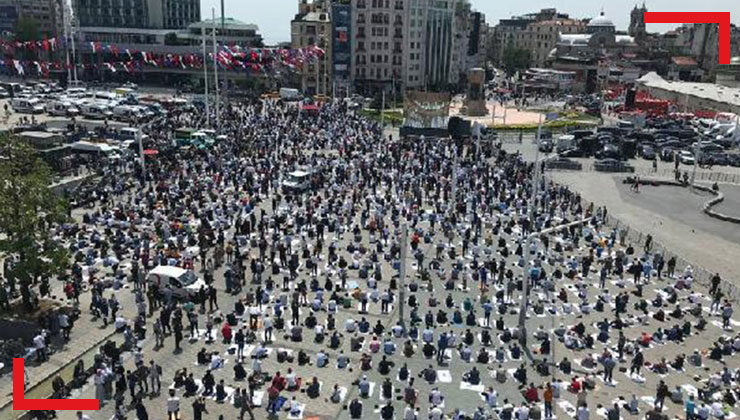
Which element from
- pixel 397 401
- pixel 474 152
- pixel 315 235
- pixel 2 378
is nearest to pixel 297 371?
pixel 397 401

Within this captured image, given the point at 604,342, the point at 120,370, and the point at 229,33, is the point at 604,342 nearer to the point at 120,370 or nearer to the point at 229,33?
the point at 120,370

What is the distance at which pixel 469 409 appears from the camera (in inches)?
809

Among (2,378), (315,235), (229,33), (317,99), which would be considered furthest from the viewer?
(229,33)

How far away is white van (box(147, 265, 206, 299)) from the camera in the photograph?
28.2m

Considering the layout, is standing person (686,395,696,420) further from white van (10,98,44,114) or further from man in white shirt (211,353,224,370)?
white van (10,98,44,114)

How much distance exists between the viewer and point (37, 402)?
1964 centimetres

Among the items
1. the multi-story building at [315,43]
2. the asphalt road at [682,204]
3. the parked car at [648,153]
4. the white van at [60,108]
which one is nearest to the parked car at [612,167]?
the asphalt road at [682,204]

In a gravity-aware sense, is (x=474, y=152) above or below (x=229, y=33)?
below

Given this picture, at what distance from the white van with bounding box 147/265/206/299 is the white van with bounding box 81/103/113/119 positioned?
55.6 m

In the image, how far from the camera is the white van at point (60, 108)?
7875cm

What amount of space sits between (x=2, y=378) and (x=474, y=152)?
4821 centimetres

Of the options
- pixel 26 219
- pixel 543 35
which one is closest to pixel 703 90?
pixel 543 35

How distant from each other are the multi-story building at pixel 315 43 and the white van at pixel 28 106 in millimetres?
44587

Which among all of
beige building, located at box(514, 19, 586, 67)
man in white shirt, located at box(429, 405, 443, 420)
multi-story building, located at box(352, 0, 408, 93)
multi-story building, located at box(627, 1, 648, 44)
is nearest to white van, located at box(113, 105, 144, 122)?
multi-story building, located at box(352, 0, 408, 93)
